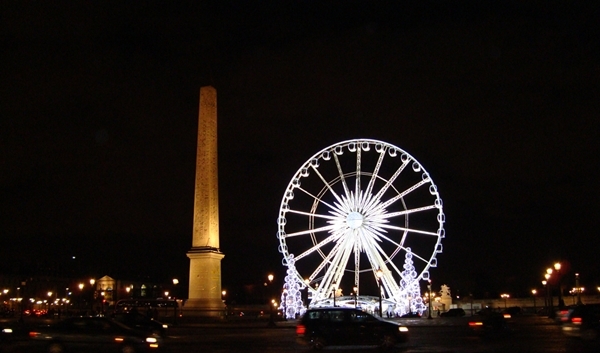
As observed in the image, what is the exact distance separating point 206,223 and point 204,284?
4.15m

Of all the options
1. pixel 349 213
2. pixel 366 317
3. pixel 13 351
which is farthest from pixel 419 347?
pixel 349 213

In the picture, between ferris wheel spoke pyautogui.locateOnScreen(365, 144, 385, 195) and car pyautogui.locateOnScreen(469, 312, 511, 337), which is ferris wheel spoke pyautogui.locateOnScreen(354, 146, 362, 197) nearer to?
ferris wheel spoke pyautogui.locateOnScreen(365, 144, 385, 195)

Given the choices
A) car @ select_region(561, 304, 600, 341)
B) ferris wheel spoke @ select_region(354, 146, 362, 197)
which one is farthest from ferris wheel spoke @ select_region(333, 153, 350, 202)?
car @ select_region(561, 304, 600, 341)

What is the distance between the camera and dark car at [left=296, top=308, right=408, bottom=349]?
2005 centimetres

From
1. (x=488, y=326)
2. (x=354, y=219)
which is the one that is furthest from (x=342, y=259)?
(x=488, y=326)

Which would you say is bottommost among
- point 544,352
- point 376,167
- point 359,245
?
point 544,352

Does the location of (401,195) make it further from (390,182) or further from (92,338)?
(92,338)

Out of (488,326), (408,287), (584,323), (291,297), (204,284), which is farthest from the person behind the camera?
(291,297)

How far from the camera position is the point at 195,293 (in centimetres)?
4522

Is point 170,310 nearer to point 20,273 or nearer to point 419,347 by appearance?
point 419,347

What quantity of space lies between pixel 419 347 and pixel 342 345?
2.33 metres

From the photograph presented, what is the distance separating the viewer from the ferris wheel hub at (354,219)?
141 ft

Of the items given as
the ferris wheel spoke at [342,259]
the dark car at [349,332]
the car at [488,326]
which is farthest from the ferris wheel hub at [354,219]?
the dark car at [349,332]

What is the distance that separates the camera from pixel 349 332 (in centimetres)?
2020
